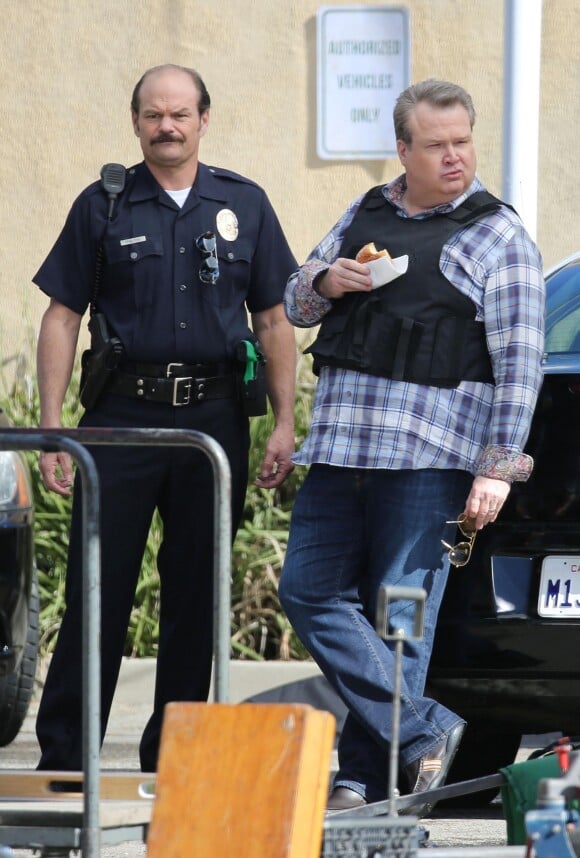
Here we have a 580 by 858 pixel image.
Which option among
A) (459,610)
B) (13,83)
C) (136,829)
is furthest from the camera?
(13,83)

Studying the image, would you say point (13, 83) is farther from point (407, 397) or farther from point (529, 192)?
point (407, 397)

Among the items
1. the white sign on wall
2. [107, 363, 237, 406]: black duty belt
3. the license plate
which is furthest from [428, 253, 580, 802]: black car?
the white sign on wall

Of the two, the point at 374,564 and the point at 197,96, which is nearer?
the point at 374,564

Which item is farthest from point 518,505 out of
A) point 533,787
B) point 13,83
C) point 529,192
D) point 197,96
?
point 13,83

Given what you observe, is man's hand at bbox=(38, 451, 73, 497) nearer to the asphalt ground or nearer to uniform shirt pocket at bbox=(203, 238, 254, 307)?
uniform shirt pocket at bbox=(203, 238, 254, 307)

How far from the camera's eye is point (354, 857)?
9.92ft

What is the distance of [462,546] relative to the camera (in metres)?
4.13

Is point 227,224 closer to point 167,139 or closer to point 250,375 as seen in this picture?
point 167,139

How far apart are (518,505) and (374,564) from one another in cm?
43

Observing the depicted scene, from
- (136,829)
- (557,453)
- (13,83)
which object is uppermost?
(13,83)

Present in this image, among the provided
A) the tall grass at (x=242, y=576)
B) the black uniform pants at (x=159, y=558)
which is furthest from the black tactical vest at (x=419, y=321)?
the tall grass at (x=242, y=576)

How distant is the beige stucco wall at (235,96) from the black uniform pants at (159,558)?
4808 mm

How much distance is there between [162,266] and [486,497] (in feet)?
3.86

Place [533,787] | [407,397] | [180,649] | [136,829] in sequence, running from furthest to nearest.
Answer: [180,649] → [407,397] → [533,787] → [136,829]
